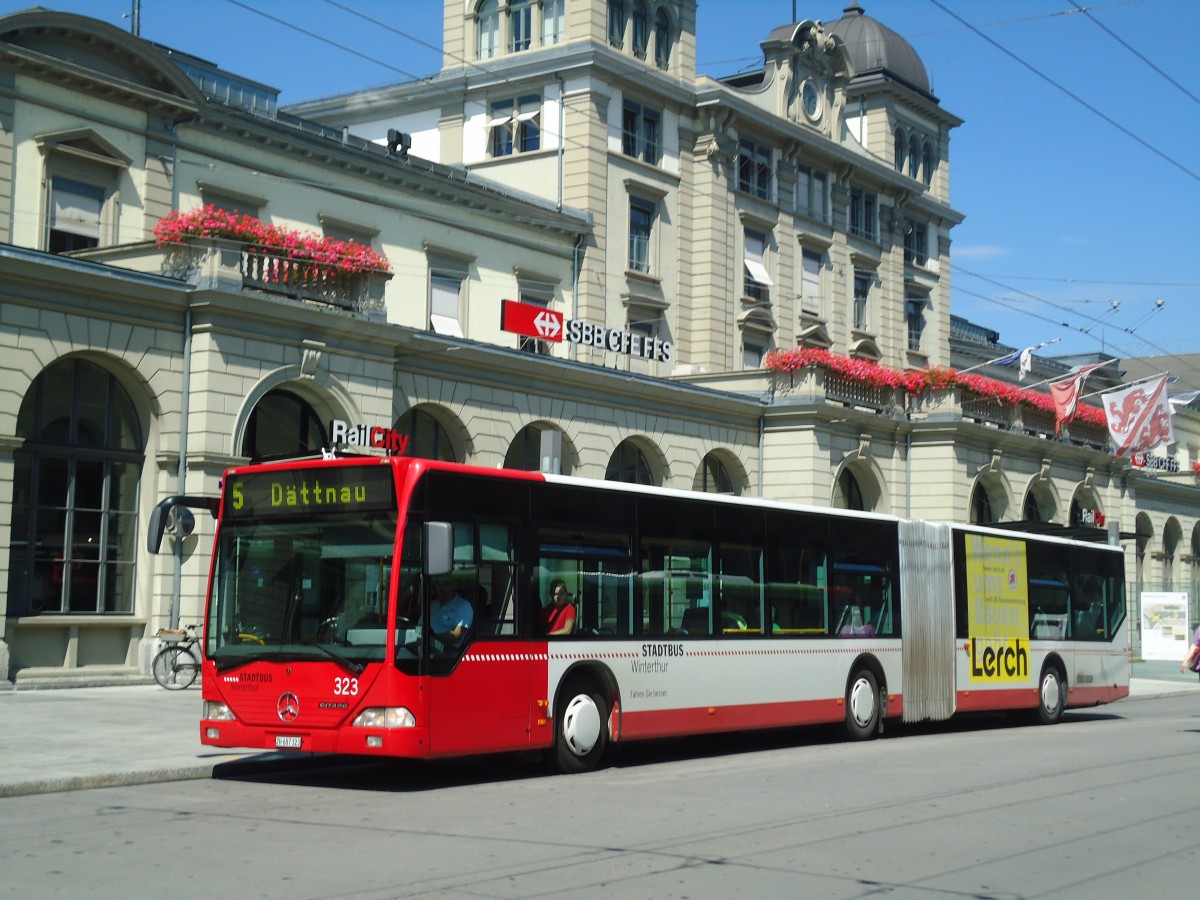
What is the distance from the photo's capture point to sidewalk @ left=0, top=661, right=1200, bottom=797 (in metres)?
13.4

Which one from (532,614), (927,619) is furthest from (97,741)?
(927,619)

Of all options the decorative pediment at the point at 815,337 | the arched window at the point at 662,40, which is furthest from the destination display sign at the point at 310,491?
the decorative pediment at the point at 815,337

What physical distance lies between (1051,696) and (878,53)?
35.9 meters

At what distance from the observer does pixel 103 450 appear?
23734mm

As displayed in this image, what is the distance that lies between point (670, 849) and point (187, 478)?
15.9 metres

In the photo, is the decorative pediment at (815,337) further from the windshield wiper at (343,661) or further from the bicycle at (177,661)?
the windshield wiper at (343,661)

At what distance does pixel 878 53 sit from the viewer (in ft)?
183

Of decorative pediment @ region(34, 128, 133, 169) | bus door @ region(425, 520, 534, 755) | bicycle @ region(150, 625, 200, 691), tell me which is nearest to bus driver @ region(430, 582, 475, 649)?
bus door @ region(425, 520, 534, 755)

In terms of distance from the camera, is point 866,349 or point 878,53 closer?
point 866,349

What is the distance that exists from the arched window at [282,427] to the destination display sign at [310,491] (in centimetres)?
1079

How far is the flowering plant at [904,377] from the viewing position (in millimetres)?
38844

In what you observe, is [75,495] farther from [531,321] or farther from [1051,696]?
[1051,696]

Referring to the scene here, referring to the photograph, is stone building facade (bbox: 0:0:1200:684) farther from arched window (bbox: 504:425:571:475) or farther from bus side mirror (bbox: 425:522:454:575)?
bus side mirror (bbox: 425:522:454:575)

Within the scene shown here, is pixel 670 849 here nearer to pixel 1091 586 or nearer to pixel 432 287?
pixel 1091 586
